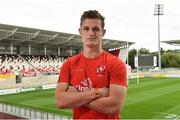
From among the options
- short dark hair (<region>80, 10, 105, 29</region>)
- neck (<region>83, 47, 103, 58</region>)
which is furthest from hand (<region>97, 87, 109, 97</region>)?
short dark hair (<region>80, 10, 105, 29</region>)

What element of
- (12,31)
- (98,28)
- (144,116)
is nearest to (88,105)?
(98,28)

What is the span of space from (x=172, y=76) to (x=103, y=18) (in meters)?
52.8

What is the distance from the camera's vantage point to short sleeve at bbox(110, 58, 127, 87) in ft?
9.78

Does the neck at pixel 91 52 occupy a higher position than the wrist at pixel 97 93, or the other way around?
the neck at pixel 91 52

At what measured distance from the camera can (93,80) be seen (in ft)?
9.87

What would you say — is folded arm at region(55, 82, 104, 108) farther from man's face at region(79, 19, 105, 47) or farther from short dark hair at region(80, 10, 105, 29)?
short dark hair at region(80, 10, 105, 29)

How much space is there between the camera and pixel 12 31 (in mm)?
44250

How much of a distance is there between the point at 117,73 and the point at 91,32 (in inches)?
17.0

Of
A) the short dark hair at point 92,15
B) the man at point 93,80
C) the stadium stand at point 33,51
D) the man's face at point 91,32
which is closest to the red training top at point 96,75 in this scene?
the man at point 93,80

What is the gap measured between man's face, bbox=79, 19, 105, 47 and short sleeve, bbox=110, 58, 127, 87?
0.24m

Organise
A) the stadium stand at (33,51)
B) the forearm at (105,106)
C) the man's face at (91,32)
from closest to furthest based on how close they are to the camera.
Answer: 1. the forearm at (105,106)
2. the man's face at (91,32)
3. the stadium stand at (33,51)

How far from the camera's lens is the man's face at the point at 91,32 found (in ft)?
10.1

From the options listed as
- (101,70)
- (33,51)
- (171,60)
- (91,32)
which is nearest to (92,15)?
(91,32)

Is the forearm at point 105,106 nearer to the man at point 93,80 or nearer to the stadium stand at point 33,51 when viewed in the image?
the man at point 93,80
